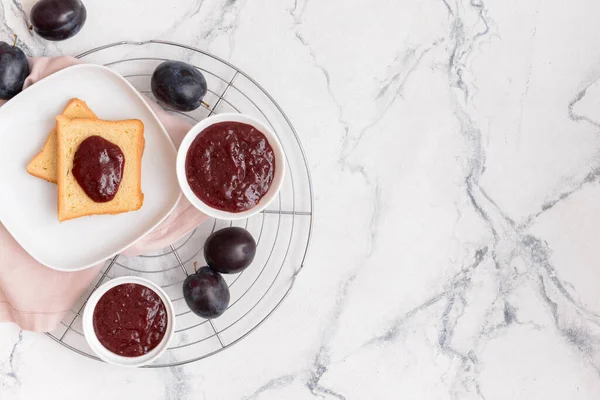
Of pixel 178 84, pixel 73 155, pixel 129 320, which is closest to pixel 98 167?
pixel 73 155

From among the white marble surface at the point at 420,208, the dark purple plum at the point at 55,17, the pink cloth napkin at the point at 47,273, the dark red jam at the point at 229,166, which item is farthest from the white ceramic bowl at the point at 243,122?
the dark purple plum at the point at 55,17

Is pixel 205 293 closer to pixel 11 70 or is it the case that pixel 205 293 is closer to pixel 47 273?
pixel 47 273

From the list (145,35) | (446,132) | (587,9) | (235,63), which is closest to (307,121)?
(235,63)

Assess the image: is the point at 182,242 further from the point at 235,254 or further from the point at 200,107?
the point at 200,107

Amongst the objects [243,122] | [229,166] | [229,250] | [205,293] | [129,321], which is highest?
[243,122]

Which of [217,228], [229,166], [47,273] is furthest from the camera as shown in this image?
[217,228]

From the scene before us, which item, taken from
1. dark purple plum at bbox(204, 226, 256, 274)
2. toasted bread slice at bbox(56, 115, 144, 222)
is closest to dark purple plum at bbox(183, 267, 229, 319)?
dark purple plum at bbox(204, 226, 256, 274)

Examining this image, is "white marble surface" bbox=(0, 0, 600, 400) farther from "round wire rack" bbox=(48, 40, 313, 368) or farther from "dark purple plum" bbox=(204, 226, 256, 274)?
"dark purple plum" bbox=(204, 226, 256, 274)
